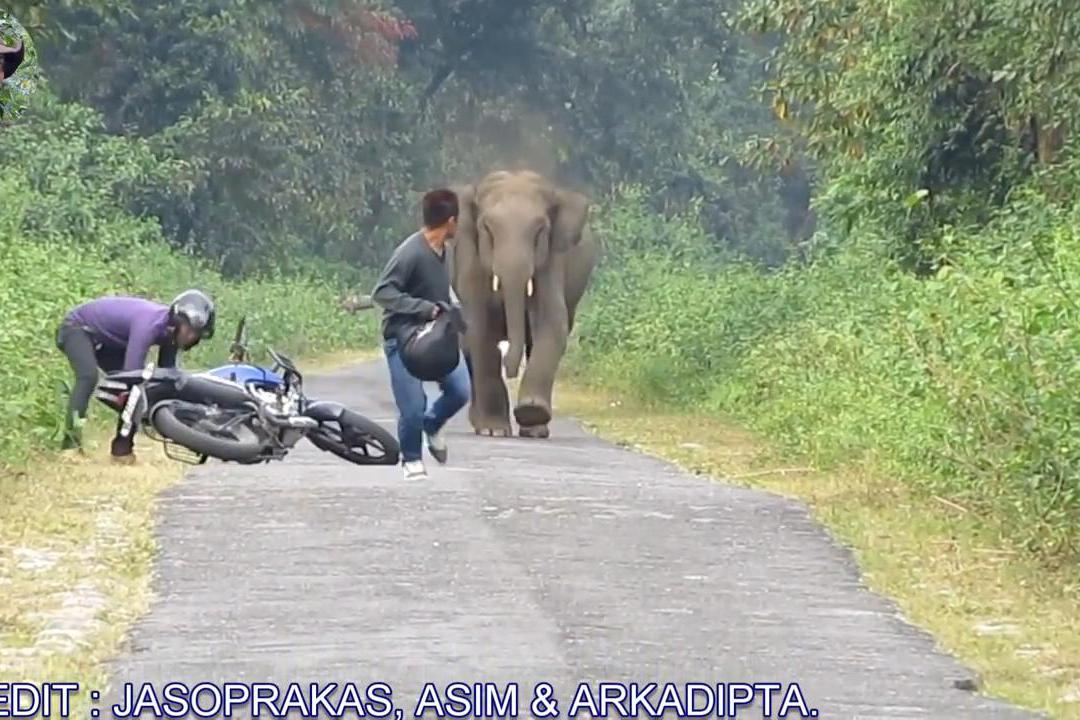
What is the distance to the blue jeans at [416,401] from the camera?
13508mm

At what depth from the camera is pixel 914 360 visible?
13.7 metres

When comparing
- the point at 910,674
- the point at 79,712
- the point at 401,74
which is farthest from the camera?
the point at 401,74

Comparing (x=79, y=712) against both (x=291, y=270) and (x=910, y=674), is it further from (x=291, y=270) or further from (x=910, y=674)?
(x=291, y=270)

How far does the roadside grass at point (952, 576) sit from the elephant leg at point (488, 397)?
2849 millimetres

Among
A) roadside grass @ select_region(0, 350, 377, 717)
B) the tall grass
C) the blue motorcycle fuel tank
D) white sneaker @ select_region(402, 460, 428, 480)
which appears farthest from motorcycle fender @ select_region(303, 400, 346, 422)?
the tall grass

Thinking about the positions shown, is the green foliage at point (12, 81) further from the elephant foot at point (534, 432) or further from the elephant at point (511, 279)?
the elephant at point (511, 279)

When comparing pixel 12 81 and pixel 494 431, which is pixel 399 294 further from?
pixel 494 431

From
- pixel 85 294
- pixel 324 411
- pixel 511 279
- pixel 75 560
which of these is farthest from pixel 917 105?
pixel 75 560

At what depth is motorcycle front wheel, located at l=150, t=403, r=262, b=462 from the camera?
41.2 feet

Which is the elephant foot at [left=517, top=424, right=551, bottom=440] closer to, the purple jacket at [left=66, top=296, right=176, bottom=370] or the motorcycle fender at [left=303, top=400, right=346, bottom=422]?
the purple jacket at [left=66, top=296, right=176, bottom=370]

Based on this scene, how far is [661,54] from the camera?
48844 millimetres

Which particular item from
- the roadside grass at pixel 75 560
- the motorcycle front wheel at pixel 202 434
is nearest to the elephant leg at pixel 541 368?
the roadside grass at pixel 75 560

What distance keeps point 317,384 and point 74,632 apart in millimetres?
18017

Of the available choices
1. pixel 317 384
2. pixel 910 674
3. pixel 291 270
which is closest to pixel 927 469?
pixel 910 674
